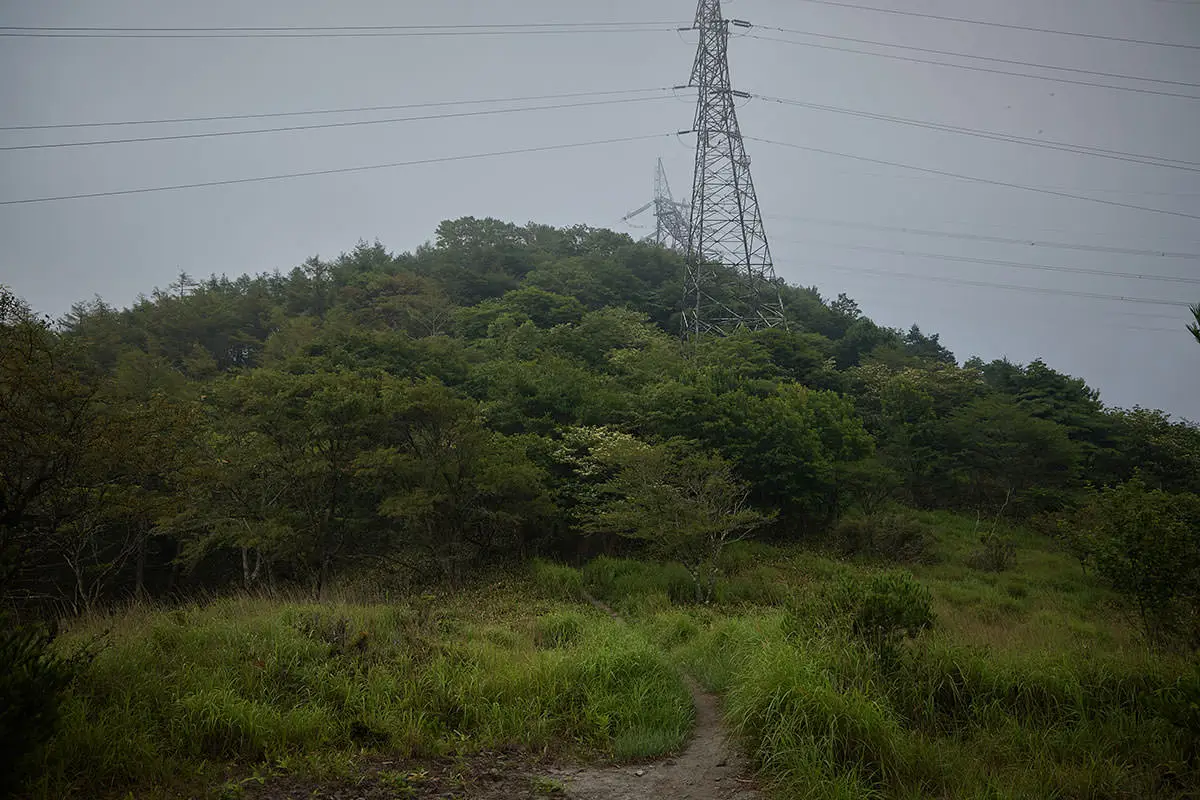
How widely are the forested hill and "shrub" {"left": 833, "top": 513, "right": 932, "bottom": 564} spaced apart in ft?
6.18

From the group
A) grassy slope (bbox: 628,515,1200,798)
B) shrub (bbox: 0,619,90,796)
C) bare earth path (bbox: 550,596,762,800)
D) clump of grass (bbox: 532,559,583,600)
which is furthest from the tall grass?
clump of grass (bbox: 532,559,583,600)

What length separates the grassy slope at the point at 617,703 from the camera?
482 cm

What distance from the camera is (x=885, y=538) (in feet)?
69.5

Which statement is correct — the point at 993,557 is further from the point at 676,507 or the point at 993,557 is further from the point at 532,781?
the point at 532,781

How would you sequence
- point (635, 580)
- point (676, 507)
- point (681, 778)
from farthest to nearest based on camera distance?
point (635, 580) < point (676, 507) < point (681, 778)

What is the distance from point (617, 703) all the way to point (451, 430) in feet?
37.8

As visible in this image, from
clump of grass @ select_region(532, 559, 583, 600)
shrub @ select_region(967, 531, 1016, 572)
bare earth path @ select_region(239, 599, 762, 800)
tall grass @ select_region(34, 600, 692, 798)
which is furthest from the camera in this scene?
shrub @ select_region(967, 531, 1016, 572)

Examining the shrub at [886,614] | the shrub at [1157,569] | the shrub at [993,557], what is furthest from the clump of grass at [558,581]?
the shrub at [993,557]

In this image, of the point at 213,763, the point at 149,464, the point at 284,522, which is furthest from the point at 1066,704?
the point at 284,522

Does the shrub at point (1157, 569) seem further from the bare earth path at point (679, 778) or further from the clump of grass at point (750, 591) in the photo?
the bare earth path at point (679, 778)

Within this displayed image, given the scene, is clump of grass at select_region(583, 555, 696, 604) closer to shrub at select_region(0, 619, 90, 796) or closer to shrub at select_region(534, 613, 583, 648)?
shrub at select_region(534, 613, 583, 648)

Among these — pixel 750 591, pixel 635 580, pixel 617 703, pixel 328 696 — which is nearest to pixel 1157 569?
pixel 750 591

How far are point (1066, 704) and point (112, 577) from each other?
24.6 metres

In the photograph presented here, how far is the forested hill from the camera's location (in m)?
11.7
